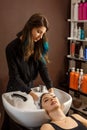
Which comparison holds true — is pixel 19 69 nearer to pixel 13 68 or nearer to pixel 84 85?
pixel 13 68

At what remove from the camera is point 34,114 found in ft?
5.00

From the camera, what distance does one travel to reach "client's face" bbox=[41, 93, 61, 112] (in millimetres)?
1495

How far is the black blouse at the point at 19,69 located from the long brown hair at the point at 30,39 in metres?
0.06

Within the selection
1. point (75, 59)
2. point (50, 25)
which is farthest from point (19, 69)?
point (75, 59)

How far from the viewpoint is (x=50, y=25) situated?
101 inches

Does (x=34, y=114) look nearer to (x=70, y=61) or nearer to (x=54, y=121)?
(x=54, y=121)

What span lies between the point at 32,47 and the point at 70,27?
1.09m

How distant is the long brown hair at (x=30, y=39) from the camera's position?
1645 millimetres

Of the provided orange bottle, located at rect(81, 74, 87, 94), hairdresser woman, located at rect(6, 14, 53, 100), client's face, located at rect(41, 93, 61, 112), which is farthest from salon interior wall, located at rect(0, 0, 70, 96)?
client's face, located at rect(41, 93, 61, 112)

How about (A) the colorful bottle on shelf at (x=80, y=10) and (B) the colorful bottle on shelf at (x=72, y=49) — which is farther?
(B) the colorful bottle on shelf at (x=72, y=49)

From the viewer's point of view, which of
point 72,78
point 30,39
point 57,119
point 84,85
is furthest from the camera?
point 72,78

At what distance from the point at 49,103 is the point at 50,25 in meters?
1.29

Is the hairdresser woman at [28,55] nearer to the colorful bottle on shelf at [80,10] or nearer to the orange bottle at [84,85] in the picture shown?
the orange bottle at [84,85]

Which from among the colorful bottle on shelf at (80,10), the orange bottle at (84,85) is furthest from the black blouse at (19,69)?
the colorful bottle on shelf at (80,10)
